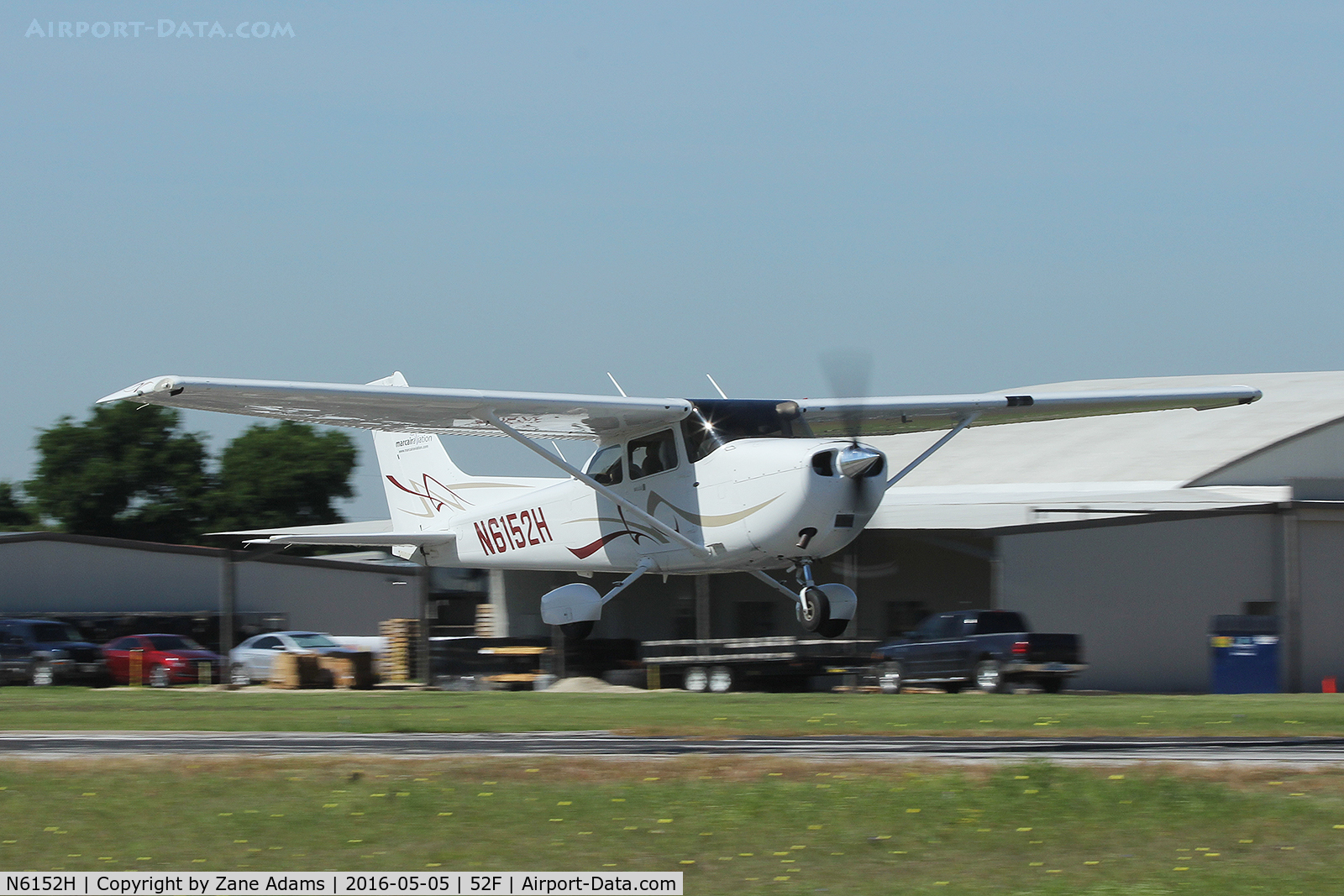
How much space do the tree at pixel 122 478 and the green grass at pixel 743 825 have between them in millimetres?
71953

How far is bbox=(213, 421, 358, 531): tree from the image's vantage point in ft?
266

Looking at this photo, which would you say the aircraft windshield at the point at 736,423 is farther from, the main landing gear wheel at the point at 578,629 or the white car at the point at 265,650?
the white car at the point at 265,650

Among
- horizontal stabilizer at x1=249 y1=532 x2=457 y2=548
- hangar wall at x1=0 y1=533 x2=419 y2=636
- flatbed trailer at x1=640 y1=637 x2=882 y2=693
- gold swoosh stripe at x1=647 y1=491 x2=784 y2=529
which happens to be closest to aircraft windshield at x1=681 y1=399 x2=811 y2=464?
gold swoosh stripe at x1=647 y1=491 x2=784 y2=529

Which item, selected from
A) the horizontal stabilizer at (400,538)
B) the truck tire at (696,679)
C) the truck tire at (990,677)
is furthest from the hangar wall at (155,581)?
the truck tire at (990,677)

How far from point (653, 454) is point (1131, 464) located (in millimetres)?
18349

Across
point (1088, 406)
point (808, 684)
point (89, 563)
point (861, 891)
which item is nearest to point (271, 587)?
point (89, 563)

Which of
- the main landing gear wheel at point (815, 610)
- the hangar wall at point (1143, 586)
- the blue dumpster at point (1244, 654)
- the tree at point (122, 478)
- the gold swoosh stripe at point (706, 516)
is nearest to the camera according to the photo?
the main landing gear wheel at point (815, 610)

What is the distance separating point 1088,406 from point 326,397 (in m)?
11.6

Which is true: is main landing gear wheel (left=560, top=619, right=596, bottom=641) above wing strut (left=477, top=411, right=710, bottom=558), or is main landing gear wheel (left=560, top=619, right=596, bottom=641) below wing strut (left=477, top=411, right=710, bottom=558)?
below

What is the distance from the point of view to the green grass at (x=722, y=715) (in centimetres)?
1588

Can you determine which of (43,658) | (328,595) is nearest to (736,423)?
(43,658)

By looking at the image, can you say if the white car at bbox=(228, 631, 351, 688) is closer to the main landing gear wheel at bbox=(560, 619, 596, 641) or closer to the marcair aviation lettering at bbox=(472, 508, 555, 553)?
the marcair aviation lettering at bbox=(472, 508, 555, 553)

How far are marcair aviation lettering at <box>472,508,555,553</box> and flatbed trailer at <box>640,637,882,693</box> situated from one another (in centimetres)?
607

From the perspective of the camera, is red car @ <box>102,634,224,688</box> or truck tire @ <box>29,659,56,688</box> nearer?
truck tire @ <box>29,659,56,688</box>
